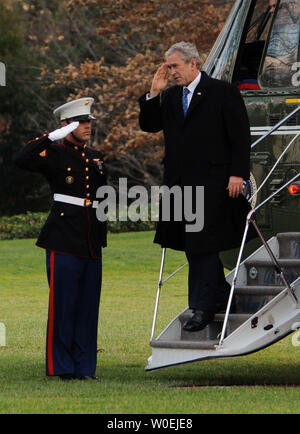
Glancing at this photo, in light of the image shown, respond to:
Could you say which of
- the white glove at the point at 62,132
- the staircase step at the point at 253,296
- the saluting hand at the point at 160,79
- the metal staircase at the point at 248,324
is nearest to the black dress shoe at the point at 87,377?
the metal staircase at the point at 248,324

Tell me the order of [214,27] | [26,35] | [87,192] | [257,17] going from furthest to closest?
[26,35] → [214,27] → [257,17] → [87,192]

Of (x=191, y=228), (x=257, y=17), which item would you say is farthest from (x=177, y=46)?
(x=257, y=17)

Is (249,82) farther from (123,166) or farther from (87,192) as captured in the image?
(123,166)

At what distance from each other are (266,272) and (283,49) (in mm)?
2107

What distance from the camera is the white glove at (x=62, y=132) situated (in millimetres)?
8602

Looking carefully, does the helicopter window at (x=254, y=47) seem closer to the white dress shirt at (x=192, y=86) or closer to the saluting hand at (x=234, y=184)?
the white dress shirt at (x=192, y=86)

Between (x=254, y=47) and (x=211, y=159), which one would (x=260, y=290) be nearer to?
(x=211, y=159)

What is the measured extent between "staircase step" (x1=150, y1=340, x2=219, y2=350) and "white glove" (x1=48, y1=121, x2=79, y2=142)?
1.70m

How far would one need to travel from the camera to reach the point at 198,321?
8.08 m

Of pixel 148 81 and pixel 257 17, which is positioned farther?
pixel 148 81

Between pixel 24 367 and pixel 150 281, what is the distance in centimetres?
1146

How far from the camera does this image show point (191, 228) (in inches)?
320

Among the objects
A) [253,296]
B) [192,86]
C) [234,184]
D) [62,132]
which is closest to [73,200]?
[62,132]

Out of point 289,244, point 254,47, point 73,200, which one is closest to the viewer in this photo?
point 73,200
